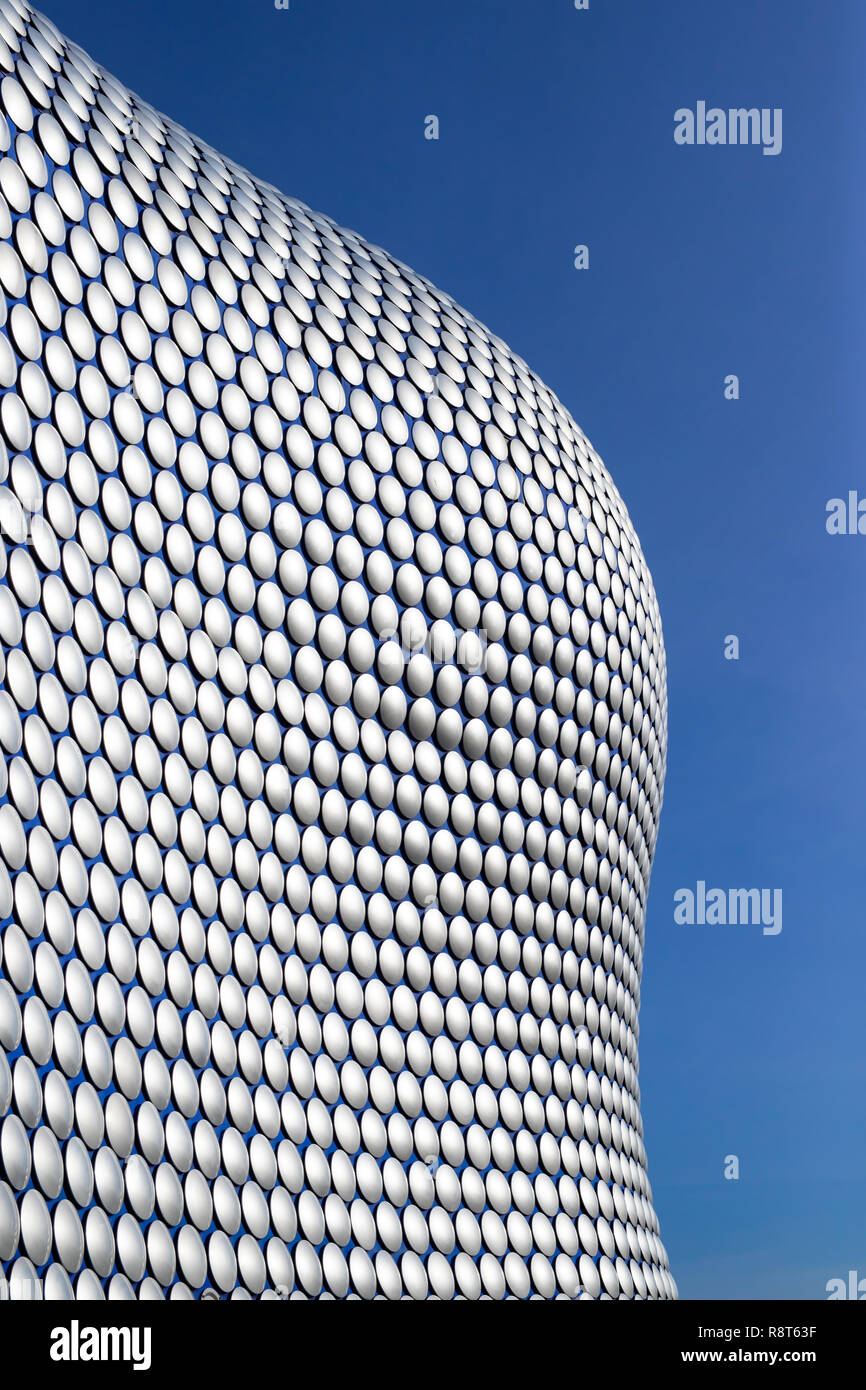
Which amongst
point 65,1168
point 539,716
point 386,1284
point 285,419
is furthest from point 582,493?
point 65,1168

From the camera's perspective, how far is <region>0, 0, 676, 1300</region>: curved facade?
14.3 m

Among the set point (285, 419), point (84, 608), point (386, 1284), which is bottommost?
point (386, 1284)

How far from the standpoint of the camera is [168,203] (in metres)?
18.2

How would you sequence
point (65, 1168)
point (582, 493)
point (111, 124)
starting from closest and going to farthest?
point (65, 1168), point (111, 124), point (582, 493)

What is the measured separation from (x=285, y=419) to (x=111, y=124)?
4.61m

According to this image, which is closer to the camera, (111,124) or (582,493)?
(111,124)

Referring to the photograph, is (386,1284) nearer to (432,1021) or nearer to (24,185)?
(432,1021)

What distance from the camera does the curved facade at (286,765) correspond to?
14.3 m

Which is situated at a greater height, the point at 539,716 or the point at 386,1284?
the point at 539,716

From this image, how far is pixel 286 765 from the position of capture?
18.2 m

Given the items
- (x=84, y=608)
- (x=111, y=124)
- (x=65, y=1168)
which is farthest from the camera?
(x=111, y=124)

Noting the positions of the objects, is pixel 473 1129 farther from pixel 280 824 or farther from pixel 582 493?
pixel 582 493

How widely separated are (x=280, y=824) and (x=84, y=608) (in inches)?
178

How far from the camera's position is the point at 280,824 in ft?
→ 58.8
